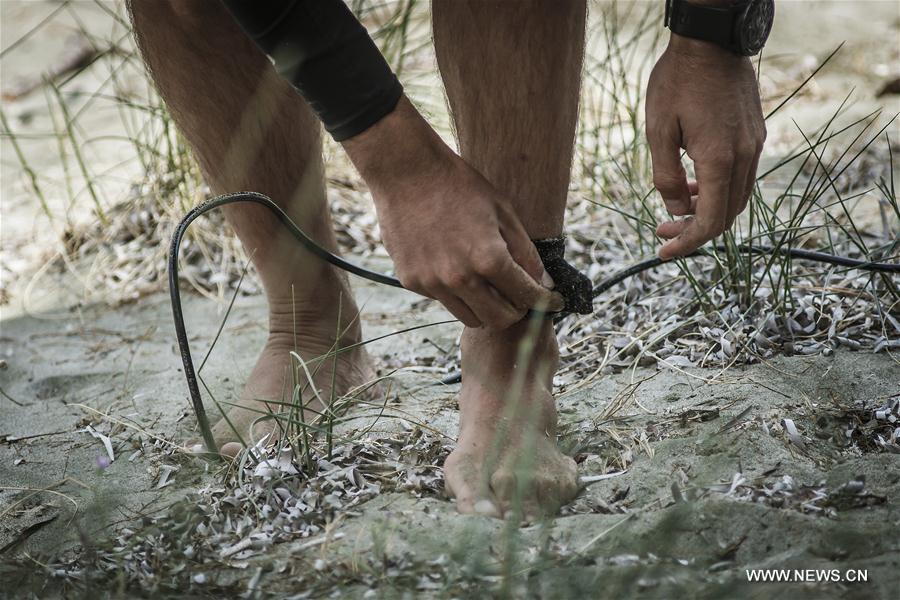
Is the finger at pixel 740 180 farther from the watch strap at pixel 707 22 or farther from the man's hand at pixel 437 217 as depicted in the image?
the man's hand at pixel 437 217

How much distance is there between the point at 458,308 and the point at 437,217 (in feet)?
0.48

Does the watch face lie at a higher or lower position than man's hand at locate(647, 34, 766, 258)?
higher

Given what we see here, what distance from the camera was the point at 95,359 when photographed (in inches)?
87.8

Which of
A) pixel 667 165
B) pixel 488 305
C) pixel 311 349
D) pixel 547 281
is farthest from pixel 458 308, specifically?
pixel 311 349

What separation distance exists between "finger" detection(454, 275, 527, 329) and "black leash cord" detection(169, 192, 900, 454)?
5.2 inches

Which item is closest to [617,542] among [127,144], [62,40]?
[127,144]

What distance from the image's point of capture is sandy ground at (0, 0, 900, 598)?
3.48ft

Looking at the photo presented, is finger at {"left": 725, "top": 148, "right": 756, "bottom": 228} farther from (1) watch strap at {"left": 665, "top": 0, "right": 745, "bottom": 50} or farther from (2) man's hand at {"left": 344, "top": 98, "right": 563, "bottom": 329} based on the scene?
(2) man's hand at {"left": 344, "top": 98, "right": 563, "bottom": 329}

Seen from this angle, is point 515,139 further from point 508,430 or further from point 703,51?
point 508,430

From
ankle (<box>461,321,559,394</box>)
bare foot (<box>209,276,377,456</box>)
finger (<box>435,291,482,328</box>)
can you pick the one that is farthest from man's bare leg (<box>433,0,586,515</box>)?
bare foot (<box>209,276,377,456</box>)

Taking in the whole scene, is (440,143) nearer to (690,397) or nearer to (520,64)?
(520,64)

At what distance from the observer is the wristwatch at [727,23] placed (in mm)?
1217

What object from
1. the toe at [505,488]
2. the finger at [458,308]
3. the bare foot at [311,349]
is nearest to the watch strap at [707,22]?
the finger at [458,308]

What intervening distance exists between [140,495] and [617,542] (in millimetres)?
795
